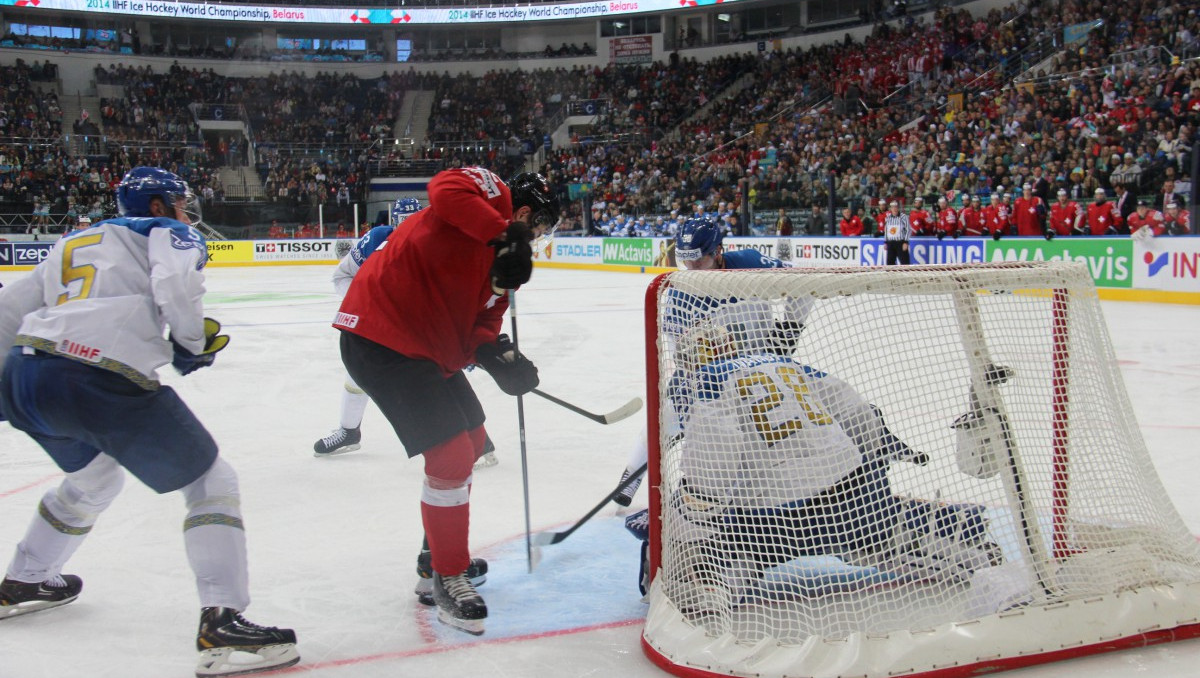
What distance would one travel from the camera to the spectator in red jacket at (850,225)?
15.0 meters

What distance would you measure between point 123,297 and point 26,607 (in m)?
1.02

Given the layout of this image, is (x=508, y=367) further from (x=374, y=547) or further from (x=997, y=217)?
(x=997, y=217)

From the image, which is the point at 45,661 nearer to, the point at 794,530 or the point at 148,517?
the point at 148,517

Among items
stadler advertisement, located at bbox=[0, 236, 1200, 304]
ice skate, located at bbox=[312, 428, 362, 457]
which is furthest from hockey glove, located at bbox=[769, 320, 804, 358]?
ice skate, located at bbox=[312, 428, 362, 457]

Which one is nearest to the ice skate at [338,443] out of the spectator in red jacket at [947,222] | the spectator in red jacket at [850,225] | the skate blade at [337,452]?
the skate blade at [337,452]

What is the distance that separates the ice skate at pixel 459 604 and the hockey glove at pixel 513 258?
806 mm

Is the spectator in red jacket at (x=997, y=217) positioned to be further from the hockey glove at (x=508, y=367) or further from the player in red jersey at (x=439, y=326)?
the player in red jersey at (x=439, y=326)

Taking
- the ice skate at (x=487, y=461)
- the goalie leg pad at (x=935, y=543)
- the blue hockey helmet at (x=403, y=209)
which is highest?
the blue hockey helmet at (x=403, y=209)

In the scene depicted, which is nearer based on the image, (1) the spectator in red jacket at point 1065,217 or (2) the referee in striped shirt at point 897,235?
(1) the spectator in red jacket at point 1065,217

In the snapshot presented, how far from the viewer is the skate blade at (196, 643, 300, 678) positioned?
222cm

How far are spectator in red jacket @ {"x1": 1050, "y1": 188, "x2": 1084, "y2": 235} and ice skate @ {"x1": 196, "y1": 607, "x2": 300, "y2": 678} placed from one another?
37.9 ft

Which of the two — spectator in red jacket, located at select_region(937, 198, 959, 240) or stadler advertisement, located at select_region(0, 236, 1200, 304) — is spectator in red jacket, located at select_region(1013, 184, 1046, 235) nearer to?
stadler advertisement, located at select_region(0, 236, 1200, 304)

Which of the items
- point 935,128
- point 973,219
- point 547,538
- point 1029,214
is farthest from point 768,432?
point 935,128

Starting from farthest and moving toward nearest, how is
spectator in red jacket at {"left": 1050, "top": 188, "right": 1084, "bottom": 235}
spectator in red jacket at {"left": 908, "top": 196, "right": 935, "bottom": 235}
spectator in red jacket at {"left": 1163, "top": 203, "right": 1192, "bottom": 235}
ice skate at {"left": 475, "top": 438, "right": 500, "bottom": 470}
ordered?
spectator in red jacket at {"left": 908, "top": 196, "right": 935, "bottom": 235} < spectator in red jacket at {"left": 1050, "top": 188, "right": 1084, "bottom": 235} < spectator in red jacket at {"left": 1163, "top": 203, "right": 1192, "bottom": 235} < ice skate at {"left": 475, "top": 438, "right": 500, "bottom": 470}
